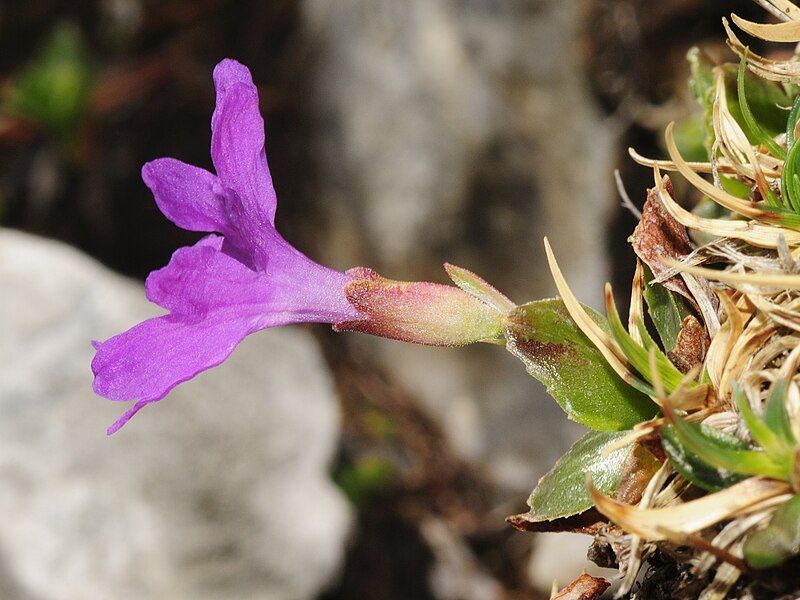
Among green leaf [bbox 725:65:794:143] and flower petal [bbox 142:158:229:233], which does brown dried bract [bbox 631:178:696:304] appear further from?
flower petal [bbox 142:158:229:233]

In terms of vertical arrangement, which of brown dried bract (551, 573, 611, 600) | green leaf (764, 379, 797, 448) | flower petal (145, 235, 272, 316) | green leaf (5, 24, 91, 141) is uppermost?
green leaf (764, 379, 797, 448)

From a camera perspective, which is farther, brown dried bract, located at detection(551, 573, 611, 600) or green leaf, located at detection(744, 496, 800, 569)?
brown dried bract, located at detection(551, 573, 611, 600)

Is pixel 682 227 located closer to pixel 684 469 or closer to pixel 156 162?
pixel 684 469

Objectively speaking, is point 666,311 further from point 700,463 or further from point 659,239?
point 700,463

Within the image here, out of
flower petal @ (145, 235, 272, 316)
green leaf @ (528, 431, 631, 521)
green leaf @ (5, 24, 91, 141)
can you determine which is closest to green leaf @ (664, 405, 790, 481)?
green leaf @ (528, 431, 631, 521)

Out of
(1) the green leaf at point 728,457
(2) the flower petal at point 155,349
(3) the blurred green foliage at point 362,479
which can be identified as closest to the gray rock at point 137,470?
(3) the blurred green foliage at point 362,479
